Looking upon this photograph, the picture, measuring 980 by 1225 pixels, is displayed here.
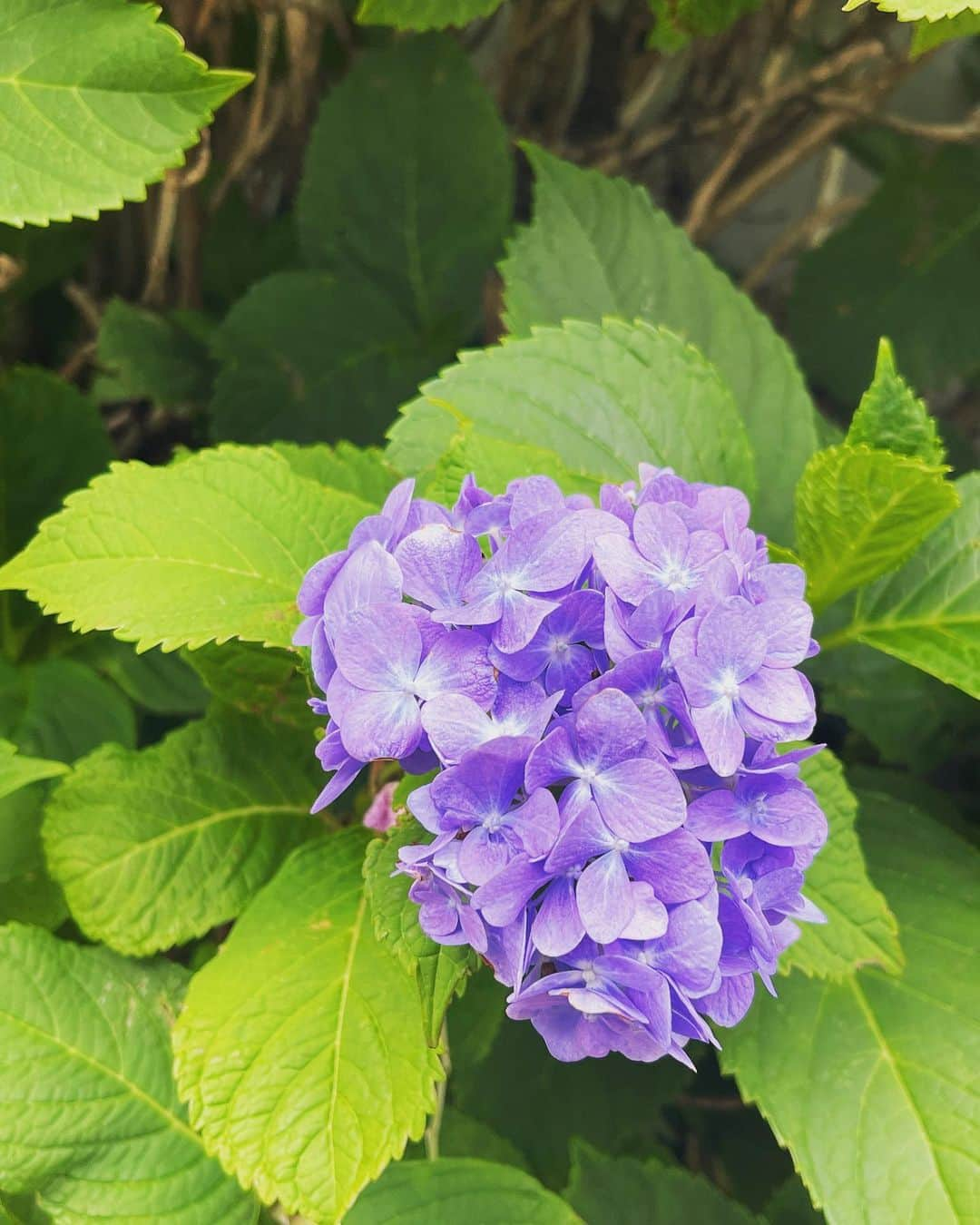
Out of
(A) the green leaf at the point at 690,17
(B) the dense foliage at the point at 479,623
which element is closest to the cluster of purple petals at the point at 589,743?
A: (B) the dense foliage at the point at 479,623

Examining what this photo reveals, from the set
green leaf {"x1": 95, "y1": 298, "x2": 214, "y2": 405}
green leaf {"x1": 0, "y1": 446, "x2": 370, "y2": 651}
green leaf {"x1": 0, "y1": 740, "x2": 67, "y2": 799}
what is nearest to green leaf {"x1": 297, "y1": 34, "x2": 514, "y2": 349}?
green leaf {"x1": 95, "y1": 298, "x2": 214, "y2": 405}

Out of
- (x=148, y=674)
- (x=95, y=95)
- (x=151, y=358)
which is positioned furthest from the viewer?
(x=151, y=358)

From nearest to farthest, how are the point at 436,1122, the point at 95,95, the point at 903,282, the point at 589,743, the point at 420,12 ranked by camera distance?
the point at 589,743
the point at 95,95
the point at 420,12
the point at 436,1122
the point at 903,282

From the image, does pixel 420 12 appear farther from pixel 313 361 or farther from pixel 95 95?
pixel 313 361

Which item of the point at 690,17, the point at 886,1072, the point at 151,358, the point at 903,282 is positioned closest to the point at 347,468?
the point at 151,358

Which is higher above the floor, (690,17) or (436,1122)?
(690,17)

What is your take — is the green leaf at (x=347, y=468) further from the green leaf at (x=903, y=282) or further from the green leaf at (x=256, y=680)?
the green leaf at (x=903, y=282)

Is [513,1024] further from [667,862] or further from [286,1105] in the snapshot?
[667,862]
